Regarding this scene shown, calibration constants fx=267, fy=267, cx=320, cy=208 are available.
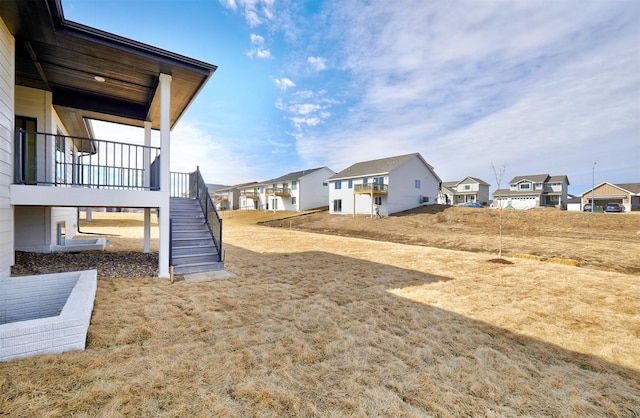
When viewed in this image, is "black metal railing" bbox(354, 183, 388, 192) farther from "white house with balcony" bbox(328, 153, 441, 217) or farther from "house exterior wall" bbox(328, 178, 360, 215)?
"house exterior wall" bbox(328, 178, 360, 215)

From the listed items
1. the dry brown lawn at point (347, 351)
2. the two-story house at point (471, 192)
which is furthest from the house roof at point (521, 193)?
the dry brown lawn at point (347, 351)

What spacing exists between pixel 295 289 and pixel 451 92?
22799mm

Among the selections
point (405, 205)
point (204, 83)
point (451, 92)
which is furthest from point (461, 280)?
point (405, 205)

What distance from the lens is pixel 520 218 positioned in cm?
2417

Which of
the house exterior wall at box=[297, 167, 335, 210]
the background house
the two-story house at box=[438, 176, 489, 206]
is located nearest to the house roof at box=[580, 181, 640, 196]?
the background house

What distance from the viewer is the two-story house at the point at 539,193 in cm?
4494

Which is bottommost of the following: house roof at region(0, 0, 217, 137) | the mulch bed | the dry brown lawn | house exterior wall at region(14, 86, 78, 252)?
the dry brown lawn

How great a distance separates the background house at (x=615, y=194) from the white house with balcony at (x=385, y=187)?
87.6 feet

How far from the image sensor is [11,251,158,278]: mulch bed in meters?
6.60

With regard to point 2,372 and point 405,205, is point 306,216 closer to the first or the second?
point 405,205

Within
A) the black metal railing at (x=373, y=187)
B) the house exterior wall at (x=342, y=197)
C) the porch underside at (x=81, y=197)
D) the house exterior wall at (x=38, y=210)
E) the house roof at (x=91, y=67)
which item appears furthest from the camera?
the house exterior wall at (x=342, y=197)

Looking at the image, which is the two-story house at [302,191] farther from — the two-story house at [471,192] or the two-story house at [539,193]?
the two-story house at [539,193]

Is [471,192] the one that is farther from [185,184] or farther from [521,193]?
[185,184]

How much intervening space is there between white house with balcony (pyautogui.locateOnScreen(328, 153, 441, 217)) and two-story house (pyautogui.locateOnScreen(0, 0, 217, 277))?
25260mm
